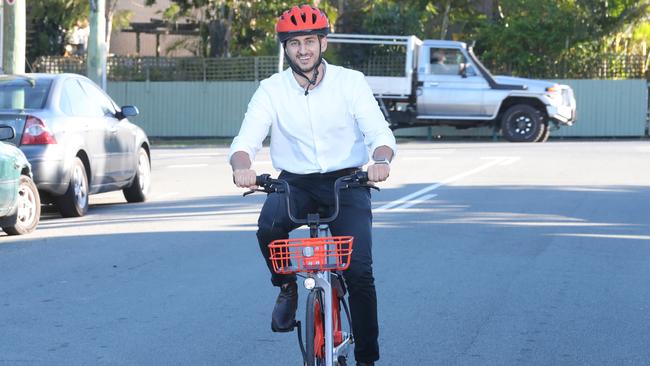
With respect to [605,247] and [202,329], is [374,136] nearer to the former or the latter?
[202,329]

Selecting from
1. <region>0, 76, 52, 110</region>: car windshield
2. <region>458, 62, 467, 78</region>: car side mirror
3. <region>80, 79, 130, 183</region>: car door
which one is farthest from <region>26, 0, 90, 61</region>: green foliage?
<region>0, 76, 52, 110</region>: car windshield

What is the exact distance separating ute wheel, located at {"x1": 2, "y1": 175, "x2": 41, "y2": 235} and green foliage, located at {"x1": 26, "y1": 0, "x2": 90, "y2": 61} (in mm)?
27712

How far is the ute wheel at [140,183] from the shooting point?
15.4 m

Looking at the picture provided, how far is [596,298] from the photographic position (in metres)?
8.71

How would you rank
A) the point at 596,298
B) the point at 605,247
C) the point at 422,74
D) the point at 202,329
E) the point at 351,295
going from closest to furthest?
the point at 351,295
the point at 202,329
the point at 596,298
the point at 605,247
the point at 422,74

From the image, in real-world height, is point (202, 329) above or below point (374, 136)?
below

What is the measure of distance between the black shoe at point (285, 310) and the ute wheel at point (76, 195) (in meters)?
7.64

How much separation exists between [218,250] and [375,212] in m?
3.40

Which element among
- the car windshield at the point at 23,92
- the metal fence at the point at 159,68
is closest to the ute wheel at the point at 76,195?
the car windshield at the point at 23,92

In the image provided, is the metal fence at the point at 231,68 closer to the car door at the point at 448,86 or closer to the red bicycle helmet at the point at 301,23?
the car door at the point at 448,86

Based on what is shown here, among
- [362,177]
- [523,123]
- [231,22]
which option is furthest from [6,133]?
[231,22]

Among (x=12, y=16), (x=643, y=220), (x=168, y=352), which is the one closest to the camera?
(x=168, y=352)

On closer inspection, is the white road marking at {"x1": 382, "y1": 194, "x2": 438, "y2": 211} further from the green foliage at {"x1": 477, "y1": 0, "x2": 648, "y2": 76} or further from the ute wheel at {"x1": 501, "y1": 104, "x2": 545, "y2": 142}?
the green foliage at {"x1": 477, "y1": 0, "x2": 648, "y2": 76}

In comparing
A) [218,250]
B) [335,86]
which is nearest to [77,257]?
[218,250]
